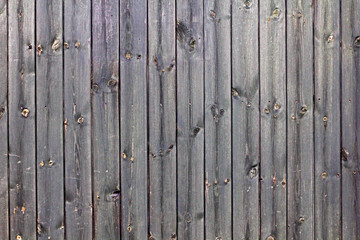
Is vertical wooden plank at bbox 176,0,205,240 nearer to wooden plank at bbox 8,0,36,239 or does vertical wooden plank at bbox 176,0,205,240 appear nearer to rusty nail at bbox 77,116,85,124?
rusty nail at bbox 77,116,85,124

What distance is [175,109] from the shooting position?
168cm

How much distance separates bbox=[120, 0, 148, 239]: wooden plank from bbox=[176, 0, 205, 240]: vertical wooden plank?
18 cm

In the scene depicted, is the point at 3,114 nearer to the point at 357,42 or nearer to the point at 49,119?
the point at 49,119

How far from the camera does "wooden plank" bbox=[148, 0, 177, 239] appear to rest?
1.68 meters

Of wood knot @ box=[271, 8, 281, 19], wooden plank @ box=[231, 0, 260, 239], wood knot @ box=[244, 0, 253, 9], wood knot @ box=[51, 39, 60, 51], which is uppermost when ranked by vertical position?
wood knot @ box=[244, 0, 253, 9]

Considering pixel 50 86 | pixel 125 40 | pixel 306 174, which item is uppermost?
pixel 125 40

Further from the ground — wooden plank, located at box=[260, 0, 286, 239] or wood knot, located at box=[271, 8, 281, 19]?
wood knot, located at box=[271, 8, 281, 19]

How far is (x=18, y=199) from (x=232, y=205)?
1094mm

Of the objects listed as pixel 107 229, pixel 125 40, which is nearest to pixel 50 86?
pixel 125 40

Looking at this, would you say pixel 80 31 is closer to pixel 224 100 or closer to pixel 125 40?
pixel 125 40

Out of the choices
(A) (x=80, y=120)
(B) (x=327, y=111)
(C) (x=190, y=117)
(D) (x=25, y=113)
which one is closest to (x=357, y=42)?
(B) (x=327, y=111)

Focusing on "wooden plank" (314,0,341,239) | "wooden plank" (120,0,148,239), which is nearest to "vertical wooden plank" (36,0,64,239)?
"wooden plank" (120,0,148,239)

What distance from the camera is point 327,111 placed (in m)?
1.72

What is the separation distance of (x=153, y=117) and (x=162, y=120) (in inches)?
1.9
